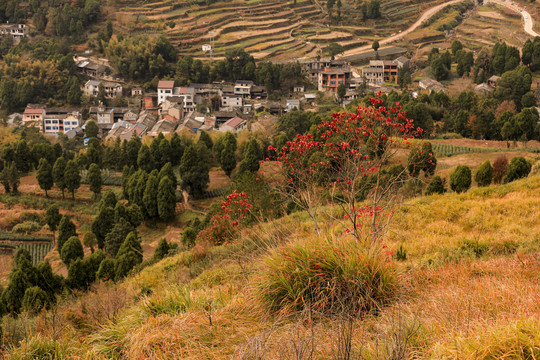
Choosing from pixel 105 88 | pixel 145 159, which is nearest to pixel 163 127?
pixel 145 159

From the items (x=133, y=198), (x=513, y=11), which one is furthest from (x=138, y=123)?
(x=513, y=11)

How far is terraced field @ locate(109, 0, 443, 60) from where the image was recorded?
54.4 m

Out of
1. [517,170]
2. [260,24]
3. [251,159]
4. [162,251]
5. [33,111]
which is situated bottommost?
[162,251]

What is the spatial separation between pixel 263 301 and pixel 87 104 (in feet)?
150

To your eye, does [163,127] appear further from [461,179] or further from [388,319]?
[388,319]

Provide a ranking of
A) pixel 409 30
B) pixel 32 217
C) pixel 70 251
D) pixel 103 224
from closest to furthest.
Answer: pixel 70 251, pixel 103 224, pixel 32 217, pixel 409 30

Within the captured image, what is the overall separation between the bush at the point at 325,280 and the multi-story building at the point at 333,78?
41736 mm

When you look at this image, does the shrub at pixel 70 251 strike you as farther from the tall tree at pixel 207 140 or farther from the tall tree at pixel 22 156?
the tall tree at pixel 207 140

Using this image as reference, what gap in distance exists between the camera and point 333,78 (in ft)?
151

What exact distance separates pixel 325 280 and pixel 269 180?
→ 19.5 ft

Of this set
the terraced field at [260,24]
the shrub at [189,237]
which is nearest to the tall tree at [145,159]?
the shrub at [189,237]

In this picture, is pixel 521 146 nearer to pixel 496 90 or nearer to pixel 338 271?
pixel 496 90

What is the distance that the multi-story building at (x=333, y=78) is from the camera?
150ft

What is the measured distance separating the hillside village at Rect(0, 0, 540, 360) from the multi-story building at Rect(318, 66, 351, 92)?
178mm
